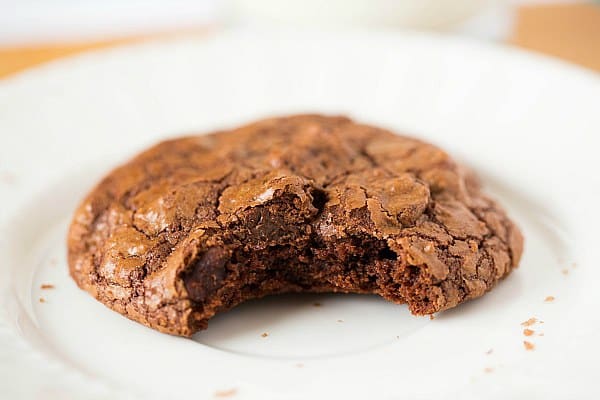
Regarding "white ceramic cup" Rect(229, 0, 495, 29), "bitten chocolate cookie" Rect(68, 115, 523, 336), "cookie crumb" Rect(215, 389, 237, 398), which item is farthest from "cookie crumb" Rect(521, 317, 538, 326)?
"white ceramic cup" Rect(229, 0, 495, 29)

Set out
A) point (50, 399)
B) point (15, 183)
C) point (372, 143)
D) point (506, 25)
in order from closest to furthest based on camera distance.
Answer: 1. point (50, 399)
2. point (372, 143)
3. point (15, 183)
4. point (506, 25)

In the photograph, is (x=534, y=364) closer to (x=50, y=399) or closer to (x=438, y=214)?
(x=438, y=214)

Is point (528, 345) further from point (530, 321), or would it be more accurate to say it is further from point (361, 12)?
point (361, 12)

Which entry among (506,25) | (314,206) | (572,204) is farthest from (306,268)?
(506,25)

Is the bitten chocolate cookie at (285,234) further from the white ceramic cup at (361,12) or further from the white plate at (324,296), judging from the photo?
the white ceramic cup at (361,12)

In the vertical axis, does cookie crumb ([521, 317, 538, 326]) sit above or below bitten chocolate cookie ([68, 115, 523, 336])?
below

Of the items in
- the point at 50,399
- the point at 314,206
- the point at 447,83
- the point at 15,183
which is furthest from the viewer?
the point at 447,83

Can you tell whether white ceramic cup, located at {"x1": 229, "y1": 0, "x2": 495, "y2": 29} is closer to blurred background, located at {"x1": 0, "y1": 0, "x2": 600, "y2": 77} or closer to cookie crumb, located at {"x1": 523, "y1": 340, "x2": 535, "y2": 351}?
blurred background, located at {"x1": 0, "y1": 0, "x2": 600, "y2": 77}

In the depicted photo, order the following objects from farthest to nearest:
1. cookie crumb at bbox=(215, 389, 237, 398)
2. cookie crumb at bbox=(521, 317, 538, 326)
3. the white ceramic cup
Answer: the white ceramic cup
cookie crumb at bbox=(521, 317, 538, 326)
cookie crumb at bbox=(215, 389, 237, 398)
